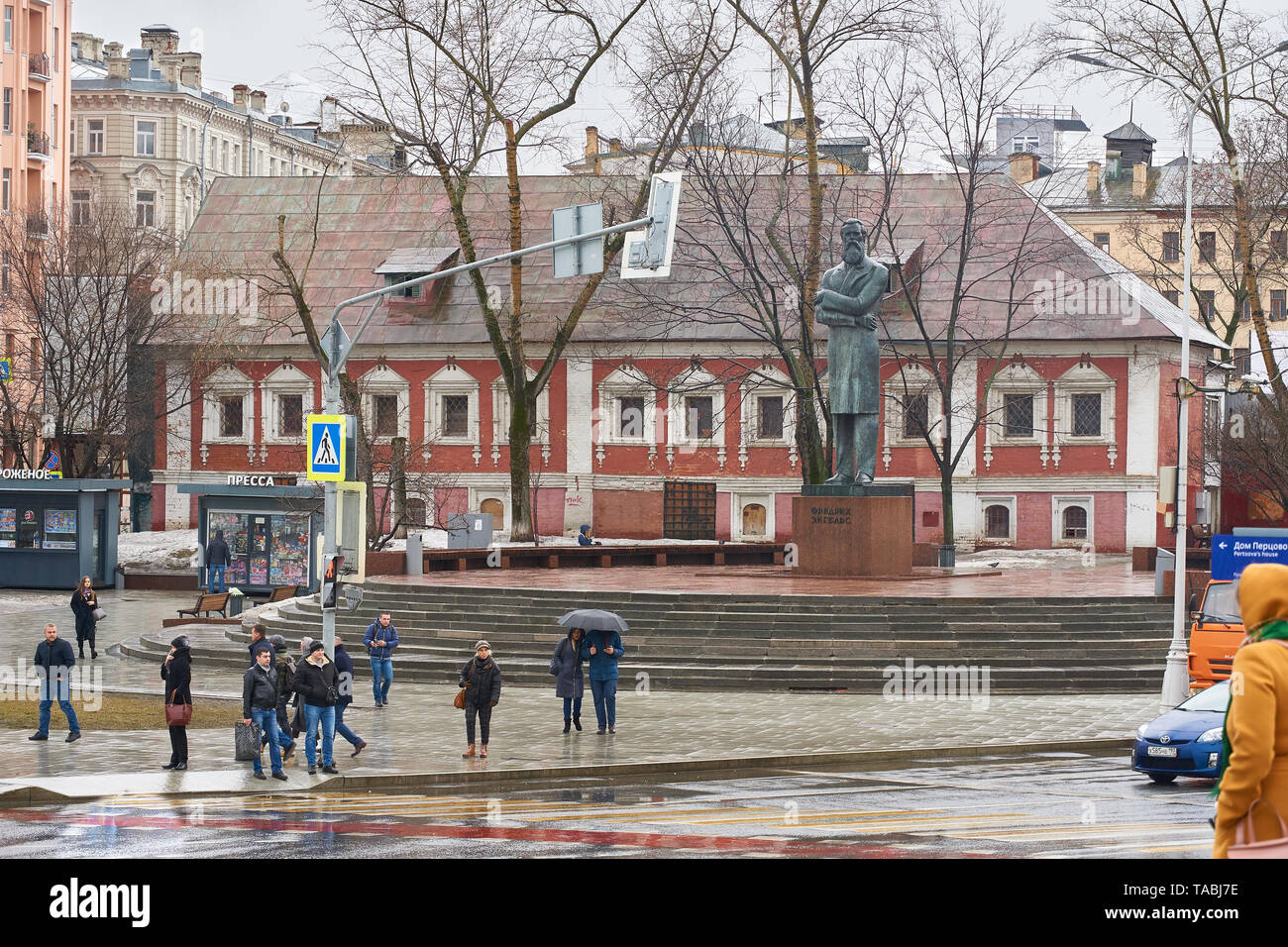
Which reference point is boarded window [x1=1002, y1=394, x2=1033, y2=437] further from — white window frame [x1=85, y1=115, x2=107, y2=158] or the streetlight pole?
white window frame [x1=85, y1=115, x2=107, y2=158]

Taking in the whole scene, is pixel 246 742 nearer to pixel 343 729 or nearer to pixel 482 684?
pixel 343 729

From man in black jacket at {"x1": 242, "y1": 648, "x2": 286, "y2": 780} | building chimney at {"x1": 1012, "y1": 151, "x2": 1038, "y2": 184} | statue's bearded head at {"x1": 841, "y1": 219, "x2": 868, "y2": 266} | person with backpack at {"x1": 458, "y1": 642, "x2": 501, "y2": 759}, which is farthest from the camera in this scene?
building chimney at {"x1": 1012, "y1": 151, "x2": 1038, "y2": 184}

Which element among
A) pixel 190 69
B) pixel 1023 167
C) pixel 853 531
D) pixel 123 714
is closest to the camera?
pixel 123 714

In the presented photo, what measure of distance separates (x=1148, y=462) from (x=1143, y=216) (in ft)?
100

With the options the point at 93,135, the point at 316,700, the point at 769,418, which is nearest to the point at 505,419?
the point at 769,418

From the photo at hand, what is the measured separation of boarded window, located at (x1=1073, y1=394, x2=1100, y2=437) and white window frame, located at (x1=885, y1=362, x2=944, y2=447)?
4.26 m

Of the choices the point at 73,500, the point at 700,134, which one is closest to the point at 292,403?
the point at 73,500

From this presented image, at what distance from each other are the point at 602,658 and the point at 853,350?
444 inches

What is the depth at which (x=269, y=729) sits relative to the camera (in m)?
18.1

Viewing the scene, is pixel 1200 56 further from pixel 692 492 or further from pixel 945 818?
pixel 945 818

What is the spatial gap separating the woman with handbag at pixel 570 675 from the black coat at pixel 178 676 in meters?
4.75

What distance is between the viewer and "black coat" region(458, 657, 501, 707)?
63.5 feet

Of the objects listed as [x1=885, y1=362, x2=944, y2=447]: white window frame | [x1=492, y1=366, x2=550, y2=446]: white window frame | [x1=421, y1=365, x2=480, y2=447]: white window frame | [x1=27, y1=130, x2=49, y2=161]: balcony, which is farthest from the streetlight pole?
[x1=27, y1=130, x2=49, y2=161]: balcony

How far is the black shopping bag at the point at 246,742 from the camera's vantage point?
18.5 meters
